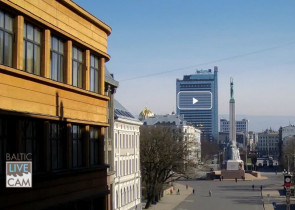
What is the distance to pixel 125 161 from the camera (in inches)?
2030

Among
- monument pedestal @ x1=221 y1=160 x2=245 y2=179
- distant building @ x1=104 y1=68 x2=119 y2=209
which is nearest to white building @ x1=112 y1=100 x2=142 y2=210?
distant building @ x1=104 y1=68 x2=119 y2=209

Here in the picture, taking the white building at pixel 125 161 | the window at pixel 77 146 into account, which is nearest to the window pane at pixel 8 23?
the window at pixel 77 146

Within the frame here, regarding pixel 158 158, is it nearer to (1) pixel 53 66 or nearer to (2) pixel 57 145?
(2) pixel 57 145

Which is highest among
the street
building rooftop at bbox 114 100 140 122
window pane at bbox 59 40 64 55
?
window pane at bbox 59 40 64 55

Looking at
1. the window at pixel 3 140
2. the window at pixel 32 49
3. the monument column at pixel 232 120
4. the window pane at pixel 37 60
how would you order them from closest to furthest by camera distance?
1. the window at pixel 3 140
2. the window at pixel 32 49
3. the window pane at pixel 37 60
4. the monument column at pixel 232 120

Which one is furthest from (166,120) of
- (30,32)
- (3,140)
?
(3,140)

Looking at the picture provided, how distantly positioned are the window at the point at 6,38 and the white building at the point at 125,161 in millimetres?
26856

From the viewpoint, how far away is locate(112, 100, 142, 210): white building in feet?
155

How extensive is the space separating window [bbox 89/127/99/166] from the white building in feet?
57.8

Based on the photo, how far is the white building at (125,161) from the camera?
47.1 meters

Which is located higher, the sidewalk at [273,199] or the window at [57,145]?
the window at [57,145]

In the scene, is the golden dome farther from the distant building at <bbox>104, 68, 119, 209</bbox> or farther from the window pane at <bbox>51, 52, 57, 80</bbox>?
the window pane at <bbox>51, 52, 57, 80</bbox>

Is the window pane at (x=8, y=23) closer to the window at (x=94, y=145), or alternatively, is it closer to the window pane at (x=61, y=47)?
the window pane at (x=61, y=47)

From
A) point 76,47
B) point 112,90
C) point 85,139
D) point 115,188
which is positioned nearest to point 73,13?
point 76,47
